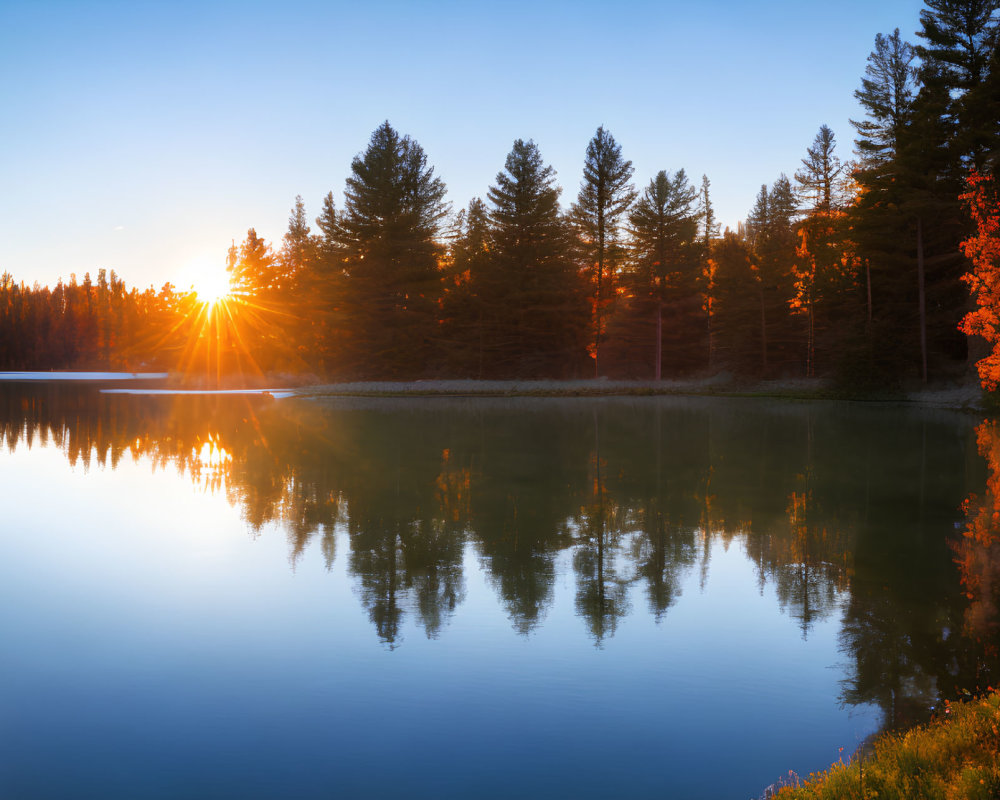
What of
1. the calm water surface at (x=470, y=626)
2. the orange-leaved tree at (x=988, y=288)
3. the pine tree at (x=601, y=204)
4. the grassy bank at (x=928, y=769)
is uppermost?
the pine tree at (x=601, y=204)

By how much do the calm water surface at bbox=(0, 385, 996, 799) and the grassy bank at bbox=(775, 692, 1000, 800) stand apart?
589 millimetres

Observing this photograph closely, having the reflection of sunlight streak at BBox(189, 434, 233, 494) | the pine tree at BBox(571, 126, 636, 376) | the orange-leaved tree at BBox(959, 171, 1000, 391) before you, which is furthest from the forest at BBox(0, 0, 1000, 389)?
the reflection of sunlight streak at BBox(189, 434, 233, 494)

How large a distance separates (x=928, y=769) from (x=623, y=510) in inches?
362

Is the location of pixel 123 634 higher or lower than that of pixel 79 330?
lower

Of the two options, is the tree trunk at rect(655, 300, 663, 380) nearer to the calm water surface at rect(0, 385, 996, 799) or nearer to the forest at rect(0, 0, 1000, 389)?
the forest at rect(0, 0, 1000, 389)

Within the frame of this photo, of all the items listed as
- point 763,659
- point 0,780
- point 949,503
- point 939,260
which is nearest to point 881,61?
point 939,260

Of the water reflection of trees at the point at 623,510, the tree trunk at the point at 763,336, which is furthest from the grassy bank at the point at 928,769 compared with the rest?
the tree trunk at the point at 763,336

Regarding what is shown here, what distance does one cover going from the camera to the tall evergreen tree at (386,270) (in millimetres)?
58156

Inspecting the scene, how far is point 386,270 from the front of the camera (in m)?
58.4

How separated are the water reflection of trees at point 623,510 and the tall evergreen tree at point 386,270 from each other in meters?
28.6

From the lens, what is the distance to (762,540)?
1132cm

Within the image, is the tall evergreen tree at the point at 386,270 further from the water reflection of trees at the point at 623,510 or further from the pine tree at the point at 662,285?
the water reflection of trees at the point at 623,510

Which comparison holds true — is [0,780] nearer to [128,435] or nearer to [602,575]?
[602,575]

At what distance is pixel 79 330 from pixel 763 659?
161142 mm
